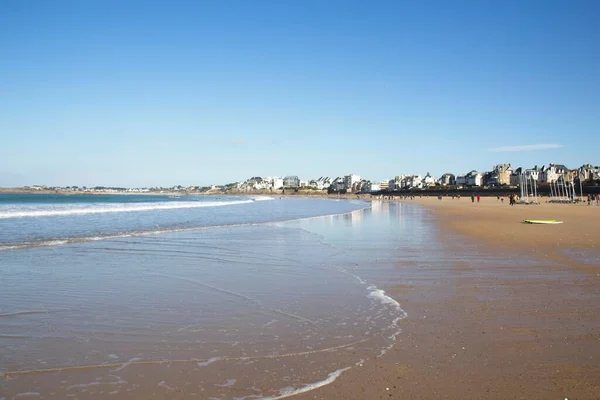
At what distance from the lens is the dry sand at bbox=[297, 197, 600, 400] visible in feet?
14.0

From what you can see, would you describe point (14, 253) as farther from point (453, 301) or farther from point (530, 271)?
point (530, 271)

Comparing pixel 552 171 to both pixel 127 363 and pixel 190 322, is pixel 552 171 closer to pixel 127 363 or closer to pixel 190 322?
pixel 190 322

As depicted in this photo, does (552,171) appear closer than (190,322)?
No

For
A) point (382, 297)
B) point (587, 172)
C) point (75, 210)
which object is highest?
point (587, 172)

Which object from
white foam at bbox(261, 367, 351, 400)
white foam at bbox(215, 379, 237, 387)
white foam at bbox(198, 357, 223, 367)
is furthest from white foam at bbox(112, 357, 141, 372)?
white foam at bbox(261, 367, 351, 400)

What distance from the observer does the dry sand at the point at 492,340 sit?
14.0ft

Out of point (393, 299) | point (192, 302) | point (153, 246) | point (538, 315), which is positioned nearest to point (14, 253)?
point (153, 246)

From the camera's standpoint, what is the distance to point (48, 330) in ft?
20.4

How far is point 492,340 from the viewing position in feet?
18.3

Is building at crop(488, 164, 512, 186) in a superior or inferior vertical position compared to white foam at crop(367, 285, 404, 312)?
superior

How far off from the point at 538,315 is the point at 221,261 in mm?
8091

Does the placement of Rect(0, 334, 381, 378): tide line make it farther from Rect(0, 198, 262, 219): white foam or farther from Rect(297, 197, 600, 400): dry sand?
Rect(0, 198, 262, 219): white foam

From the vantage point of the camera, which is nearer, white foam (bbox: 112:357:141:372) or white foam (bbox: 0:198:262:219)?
white foam (bbox: 112:357:141:372)

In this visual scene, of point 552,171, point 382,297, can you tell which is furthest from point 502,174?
point 382,297
